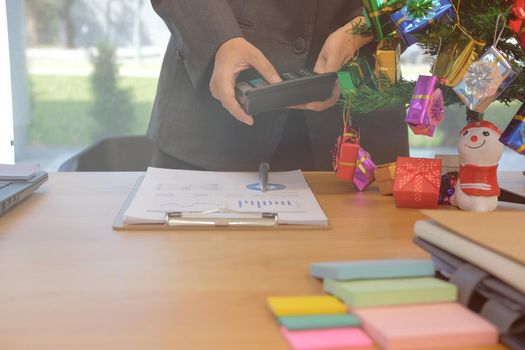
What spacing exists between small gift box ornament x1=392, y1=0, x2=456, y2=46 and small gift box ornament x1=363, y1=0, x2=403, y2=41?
0.03m

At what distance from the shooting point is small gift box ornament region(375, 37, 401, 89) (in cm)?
92

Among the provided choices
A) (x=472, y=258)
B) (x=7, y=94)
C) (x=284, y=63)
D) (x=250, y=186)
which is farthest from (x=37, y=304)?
(x=7, y=94)

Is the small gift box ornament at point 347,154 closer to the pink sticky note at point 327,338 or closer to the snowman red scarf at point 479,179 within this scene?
the snowman red scarf at point 479,179

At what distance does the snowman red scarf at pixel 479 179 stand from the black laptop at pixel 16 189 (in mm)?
598

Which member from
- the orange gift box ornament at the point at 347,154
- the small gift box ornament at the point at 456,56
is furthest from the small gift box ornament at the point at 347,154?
the small gift box ornament at the point at 456,56

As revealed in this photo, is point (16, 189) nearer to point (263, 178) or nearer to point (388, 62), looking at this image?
point (263, 178)

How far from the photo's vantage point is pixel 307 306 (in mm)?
522

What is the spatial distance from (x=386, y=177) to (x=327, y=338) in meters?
0.57

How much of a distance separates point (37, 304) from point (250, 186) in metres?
0.50

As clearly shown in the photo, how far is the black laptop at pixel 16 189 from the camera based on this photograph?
2.89 ft

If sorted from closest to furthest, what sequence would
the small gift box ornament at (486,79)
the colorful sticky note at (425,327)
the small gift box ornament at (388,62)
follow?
the colorful sticky note at (425,327) → the small gift box ornament at (486,79) → the small gift box ornament at (388,62)

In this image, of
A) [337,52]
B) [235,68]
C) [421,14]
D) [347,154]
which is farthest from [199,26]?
[421,14]

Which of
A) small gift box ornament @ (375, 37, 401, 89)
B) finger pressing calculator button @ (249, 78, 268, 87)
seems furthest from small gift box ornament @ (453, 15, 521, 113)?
finger pressing calculator button @ (249, 78, 268, 87)

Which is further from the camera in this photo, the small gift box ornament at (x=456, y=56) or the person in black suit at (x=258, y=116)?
the person in black suit at (x=258, y=116)
